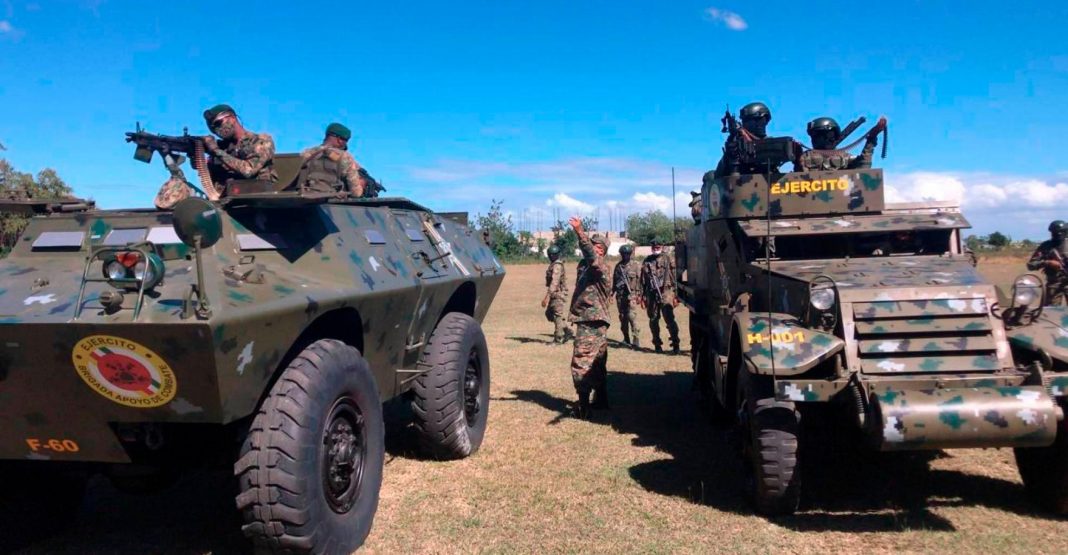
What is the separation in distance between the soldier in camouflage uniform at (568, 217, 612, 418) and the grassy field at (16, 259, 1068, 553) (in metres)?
0.48

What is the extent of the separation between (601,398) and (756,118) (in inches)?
126

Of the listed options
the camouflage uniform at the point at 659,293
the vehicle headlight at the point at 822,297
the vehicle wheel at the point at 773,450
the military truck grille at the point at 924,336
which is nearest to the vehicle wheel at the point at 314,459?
the vehicle wheel at the point at 773,450

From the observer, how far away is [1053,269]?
31.9ft

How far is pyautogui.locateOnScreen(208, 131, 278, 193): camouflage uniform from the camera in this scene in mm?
5535

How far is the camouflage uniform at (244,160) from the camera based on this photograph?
18.2 feet

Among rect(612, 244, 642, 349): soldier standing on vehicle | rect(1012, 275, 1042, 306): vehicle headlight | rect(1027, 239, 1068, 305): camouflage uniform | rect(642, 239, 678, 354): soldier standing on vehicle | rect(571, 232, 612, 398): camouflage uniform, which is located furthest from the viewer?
rect(612, 244, 642, 349): soldier standing on vehicle

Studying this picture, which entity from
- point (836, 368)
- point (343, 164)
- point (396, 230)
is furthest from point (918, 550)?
point (343, 164)

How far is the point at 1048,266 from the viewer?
384 inches

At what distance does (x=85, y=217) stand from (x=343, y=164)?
82.0 inches

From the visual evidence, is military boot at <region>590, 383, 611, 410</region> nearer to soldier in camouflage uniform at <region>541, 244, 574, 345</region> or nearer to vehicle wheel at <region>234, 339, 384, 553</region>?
vehicle wheel at <region>234, 339, 384, 553</region>

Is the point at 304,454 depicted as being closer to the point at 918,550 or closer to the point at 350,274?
the point at 350,274

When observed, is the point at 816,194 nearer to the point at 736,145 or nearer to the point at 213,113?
the point at 736,145

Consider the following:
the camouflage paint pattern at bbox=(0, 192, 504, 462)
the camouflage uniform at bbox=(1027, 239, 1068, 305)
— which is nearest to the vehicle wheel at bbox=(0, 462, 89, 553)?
the camouflage paint pattern at bbox=(0, 192, 504, 462)

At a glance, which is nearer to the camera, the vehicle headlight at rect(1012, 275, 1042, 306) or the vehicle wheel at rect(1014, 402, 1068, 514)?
the vehicle wheel at rect(1014, 402, 1068, 514)
